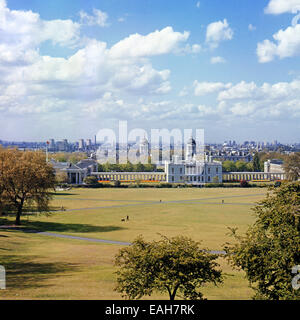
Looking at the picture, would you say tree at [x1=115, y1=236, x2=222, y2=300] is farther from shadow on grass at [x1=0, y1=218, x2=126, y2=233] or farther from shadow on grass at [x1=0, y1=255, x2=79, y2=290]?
shadow on grass at [x1=0, y1=218, x2=126, y2=233]

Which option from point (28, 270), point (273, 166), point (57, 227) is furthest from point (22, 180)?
point (273, 166)

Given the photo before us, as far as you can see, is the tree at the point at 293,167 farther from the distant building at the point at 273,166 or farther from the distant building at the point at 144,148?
the distant building at the point at 144,148

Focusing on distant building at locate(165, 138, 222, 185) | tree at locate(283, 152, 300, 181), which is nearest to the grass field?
tree at locate(283, 152, 300, 181)

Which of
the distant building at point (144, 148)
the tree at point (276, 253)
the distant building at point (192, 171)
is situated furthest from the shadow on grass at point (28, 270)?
the distant building at point (144, 148)

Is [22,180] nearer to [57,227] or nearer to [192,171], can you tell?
[57,227]
